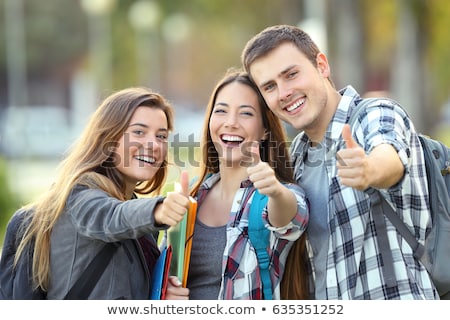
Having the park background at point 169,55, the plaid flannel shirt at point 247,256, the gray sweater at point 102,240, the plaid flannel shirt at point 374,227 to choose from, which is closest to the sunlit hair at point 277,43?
the plaid flannel shirt at point 374,227

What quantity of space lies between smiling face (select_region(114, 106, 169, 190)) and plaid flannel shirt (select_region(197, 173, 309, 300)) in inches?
19.3

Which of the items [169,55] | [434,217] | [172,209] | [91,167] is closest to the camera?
[172,209]

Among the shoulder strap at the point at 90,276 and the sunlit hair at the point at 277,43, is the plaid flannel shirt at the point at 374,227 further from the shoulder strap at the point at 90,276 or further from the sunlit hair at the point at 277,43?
the shoulder strap at the point at 90,276

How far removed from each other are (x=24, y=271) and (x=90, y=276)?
377 mm

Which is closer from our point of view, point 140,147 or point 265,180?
point 265,180

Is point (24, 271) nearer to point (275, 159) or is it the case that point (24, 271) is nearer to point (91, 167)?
point (91, 167)

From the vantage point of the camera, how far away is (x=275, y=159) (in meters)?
3.94

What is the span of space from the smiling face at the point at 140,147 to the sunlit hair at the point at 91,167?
1.1 inches

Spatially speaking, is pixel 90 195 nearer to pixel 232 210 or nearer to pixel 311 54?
pixel 232 210

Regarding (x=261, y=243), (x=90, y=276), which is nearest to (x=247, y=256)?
(x=261, y=243)

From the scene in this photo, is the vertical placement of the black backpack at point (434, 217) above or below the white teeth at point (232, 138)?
below

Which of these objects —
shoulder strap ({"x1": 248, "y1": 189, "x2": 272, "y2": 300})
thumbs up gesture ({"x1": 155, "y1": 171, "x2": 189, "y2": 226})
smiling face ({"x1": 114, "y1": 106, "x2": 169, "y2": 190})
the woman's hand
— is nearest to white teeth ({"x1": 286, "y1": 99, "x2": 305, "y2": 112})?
shoulder strap ({"x1": 248, "y1": 189, "x2": 272, "y2": 300})

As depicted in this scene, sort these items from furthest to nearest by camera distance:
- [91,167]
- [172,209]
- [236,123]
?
[236,123]
[91,167]
[172,209]

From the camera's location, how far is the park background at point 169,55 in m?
17.7
